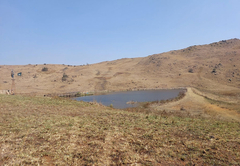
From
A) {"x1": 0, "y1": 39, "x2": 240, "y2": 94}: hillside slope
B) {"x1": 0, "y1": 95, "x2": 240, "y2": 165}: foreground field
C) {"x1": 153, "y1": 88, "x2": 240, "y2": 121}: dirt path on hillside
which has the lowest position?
{"x1": 153, "y1": 88, "x2": 240, "y2": 121}: dirt path on hillside

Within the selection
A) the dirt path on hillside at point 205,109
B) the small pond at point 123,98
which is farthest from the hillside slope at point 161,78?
the dirt path on hillside at point 205,109

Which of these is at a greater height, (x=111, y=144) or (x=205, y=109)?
(x=111, y=144)

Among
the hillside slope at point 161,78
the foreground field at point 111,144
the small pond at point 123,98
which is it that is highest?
the hillside slope at point 161,78

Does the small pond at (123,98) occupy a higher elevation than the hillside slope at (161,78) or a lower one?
lower

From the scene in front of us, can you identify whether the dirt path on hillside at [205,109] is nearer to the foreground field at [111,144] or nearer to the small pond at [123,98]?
the small pond at [123,98]

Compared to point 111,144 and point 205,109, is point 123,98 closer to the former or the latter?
point 205,109

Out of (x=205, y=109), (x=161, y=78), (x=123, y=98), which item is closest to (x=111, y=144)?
(x=205, y=109)

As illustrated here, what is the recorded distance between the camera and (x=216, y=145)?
5.96 metres

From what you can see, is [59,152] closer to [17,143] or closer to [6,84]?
[17,143]

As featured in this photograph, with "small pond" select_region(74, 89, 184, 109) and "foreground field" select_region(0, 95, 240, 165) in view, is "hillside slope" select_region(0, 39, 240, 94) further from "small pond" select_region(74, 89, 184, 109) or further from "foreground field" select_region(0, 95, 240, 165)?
"foreground field" select_region(0, 95, 240, 165)

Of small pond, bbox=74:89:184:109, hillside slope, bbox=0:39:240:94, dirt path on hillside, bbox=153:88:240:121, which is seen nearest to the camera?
dirt path on hillside, bbox=153:88:240:121

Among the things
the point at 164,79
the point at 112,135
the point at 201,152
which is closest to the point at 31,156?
the point at 112,135

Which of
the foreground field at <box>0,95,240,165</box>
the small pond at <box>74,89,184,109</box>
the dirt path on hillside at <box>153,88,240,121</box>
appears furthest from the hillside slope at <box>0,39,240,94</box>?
the foreground field at <box>0,95,240,165</box>

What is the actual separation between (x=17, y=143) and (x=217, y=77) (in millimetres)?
57919
